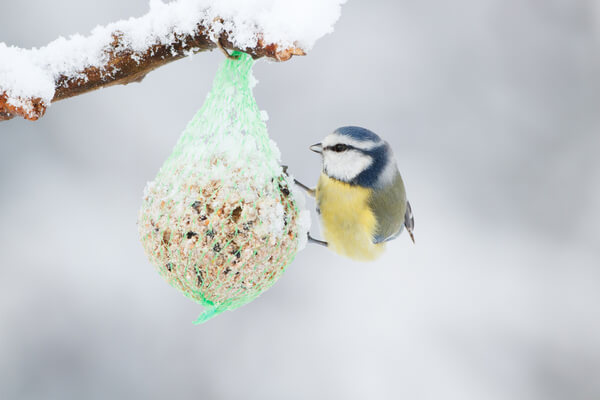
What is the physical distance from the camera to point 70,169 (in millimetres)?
4457

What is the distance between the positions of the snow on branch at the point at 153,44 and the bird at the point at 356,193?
761mm

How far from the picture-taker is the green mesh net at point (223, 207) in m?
1.96

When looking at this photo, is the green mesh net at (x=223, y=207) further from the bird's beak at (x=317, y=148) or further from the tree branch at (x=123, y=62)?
the bird's beak at (x=317, y=148)

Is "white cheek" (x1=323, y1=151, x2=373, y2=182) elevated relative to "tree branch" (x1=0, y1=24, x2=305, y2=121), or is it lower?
lower

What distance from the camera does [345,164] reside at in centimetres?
242

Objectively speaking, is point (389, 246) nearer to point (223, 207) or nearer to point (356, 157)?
point (356, 157)

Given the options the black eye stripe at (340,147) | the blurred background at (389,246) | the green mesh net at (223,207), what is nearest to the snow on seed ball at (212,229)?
the green mesh net at (223,207)

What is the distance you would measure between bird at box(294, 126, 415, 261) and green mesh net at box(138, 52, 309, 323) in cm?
34

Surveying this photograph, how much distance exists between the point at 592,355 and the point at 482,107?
85.1 inches

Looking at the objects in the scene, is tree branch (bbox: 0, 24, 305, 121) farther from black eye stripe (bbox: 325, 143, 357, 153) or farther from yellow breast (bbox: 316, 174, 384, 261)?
yellow breast (bbox: 316, 174, 384, 261)

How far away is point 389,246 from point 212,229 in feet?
9.41

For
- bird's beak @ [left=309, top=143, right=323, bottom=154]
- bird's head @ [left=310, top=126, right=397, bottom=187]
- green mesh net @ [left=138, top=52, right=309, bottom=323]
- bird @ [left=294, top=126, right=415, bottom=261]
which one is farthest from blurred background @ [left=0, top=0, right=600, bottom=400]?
green mesh net @ [left=138, top=52, right=309, bottom=323]

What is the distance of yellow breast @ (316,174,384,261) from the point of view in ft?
8.19

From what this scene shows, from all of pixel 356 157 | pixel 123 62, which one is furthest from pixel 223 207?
pixel 356 157
